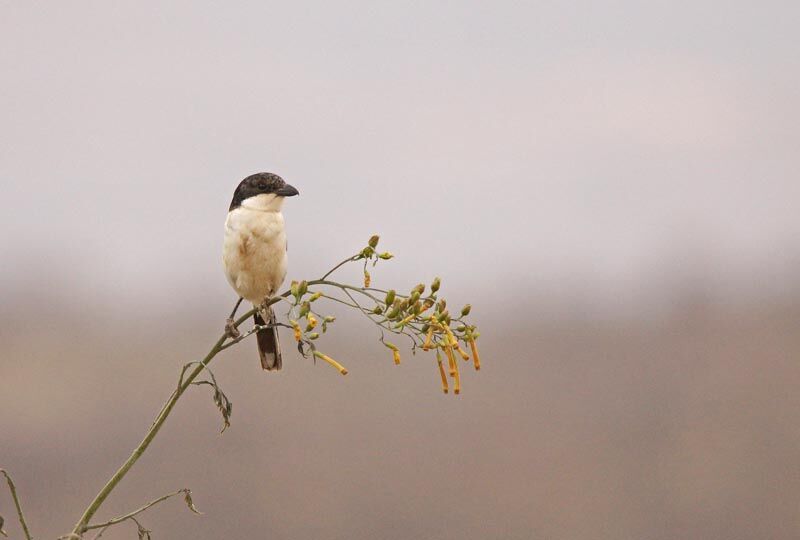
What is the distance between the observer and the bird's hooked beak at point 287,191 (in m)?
5.16

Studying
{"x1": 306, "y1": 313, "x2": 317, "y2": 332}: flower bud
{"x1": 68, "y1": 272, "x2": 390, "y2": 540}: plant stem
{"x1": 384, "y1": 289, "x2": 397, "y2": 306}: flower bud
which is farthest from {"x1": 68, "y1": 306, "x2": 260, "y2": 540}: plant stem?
{"x1": 384, "y1": 289, "x2": 397, "y2": 306}: flower bud

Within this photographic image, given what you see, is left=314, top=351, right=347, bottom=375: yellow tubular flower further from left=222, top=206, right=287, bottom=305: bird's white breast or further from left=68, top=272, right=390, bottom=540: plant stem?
left=222, top=206, right=287, bottom=305: bird's white breast

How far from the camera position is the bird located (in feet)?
17.1

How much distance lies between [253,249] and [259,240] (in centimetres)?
5

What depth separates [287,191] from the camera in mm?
5180

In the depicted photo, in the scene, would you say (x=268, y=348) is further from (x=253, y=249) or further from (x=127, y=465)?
(x=127, y=465)

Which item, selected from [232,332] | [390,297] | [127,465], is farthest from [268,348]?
[127,465]

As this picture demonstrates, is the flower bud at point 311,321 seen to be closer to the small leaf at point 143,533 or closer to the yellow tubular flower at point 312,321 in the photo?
the yellow tubular flower at point 312,321

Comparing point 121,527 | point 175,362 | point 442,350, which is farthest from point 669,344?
point 442,350

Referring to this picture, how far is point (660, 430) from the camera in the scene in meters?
21.1

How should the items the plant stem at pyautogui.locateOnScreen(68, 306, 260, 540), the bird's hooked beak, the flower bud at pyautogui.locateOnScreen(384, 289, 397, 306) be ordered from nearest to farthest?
the plant stem at pyautogui.locateOnScreen(68, 306, 260, 540) < the flower bud at pyautogui.locateOnScreen(384, 289, 397, 306) < the bird's hooked beak

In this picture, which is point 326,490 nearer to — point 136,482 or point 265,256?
point 136,482

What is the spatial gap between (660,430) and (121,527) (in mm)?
10429

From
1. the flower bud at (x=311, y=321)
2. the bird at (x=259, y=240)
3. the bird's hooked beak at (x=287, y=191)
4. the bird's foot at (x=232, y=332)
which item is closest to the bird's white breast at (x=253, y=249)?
the bird at (x=259, y=240)
